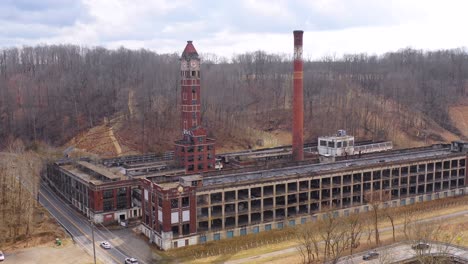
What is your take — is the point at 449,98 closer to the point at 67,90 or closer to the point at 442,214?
the point at 442,214

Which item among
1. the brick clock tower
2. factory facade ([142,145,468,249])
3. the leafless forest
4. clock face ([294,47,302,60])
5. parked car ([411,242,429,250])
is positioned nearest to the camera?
parked car ([411,242,429,250])

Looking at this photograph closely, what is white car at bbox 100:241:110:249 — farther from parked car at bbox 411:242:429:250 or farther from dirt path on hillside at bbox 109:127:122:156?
dirt path on hillside at bbox 109:127:122:156

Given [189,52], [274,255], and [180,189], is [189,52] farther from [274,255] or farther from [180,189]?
[274,255]

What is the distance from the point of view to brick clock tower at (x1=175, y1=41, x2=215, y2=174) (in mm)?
76000

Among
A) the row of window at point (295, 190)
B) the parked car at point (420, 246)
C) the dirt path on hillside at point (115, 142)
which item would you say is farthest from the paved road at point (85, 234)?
the parked car at point (420, 246)

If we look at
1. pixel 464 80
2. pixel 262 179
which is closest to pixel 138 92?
pixel 262 179

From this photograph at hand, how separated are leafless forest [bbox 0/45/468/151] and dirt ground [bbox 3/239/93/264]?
56660mm

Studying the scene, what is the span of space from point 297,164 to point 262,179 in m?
14.5

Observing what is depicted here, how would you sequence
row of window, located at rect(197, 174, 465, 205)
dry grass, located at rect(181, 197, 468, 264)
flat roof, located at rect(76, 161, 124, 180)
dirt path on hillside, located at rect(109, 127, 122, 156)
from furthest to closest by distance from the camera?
dirt path on hillside, located at rect(109, 127, 122, 156) < flat roof, located at rect(76, 161, 124, 180) < row of window, located at rect(197, 174, 465, 205) < dry grass, located at rect(181, 197, 468, 264)

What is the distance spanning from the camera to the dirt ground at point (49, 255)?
169 ft

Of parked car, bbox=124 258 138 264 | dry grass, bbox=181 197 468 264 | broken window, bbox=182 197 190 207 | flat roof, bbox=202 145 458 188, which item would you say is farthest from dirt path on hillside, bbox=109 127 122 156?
dry grass, bbox=181 197 468 264

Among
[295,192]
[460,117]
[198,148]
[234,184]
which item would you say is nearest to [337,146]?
[198,148]

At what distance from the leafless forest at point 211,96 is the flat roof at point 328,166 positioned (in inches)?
1880

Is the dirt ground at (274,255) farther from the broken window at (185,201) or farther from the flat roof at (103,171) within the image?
the flat roof at (103,171)
